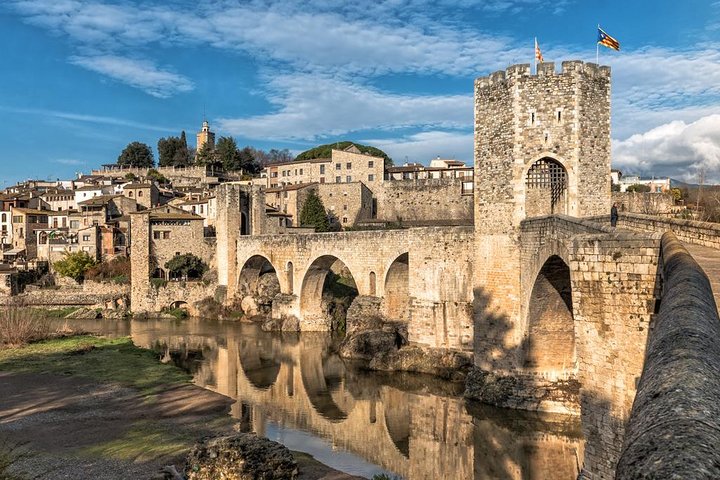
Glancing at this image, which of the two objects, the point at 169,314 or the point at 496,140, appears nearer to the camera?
the point at 496,140

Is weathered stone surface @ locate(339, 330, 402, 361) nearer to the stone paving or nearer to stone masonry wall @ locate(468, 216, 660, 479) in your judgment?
stone masonry wall @ locate(468, 216, 660, 479)

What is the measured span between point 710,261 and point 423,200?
166 ft

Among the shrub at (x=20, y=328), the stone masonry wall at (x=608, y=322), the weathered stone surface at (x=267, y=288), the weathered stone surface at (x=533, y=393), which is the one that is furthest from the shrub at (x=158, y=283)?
the stone masonry wall at (x=608, y=322)

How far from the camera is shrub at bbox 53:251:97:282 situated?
49.8 m

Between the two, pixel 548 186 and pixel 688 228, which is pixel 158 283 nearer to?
pixel 548 186

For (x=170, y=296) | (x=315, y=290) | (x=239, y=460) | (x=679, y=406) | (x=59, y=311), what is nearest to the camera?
(x=679, y=406)

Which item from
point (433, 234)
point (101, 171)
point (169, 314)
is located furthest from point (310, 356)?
point (101, 171)

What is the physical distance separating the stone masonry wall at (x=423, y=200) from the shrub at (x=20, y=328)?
117 ft

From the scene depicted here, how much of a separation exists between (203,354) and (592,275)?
84.1ft

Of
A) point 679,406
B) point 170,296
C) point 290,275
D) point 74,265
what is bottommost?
point 170,296

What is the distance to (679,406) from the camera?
9.09 feet

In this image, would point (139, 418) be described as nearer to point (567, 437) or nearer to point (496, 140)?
point (567, 437)

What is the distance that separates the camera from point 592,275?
10.3 metres

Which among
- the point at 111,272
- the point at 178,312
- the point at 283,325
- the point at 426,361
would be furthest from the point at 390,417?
the point at 111,272
